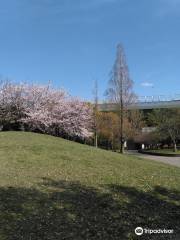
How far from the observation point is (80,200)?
7.50 metres

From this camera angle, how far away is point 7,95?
27672 millimetres

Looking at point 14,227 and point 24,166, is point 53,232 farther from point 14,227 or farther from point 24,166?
point 24,166

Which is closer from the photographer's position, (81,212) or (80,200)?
(81,212)

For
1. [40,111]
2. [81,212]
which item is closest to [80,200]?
[81,212]

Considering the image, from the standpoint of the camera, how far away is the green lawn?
6016 mm

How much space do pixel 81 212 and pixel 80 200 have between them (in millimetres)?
718

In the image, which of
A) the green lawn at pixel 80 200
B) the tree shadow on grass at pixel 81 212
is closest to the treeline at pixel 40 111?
the green lawn at pixel 80 200

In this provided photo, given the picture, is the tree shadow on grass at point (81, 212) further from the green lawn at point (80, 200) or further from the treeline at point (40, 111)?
the treeline at point (40, 111)

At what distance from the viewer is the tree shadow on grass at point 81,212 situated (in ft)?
19.4

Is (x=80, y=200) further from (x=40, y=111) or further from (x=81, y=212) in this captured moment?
(x=40, y=111)

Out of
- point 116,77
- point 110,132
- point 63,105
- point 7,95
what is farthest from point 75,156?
point 110,132

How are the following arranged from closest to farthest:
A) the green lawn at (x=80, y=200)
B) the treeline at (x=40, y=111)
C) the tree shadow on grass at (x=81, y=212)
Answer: the tree shadow on grass at (x=81, y=212) → the green lawn at (x=80, y=200) → the treeline at (x=40, y=111)

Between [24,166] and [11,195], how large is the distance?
3495 mm

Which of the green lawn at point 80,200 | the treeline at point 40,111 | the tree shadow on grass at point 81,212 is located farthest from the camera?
the treeline at point 40,111
